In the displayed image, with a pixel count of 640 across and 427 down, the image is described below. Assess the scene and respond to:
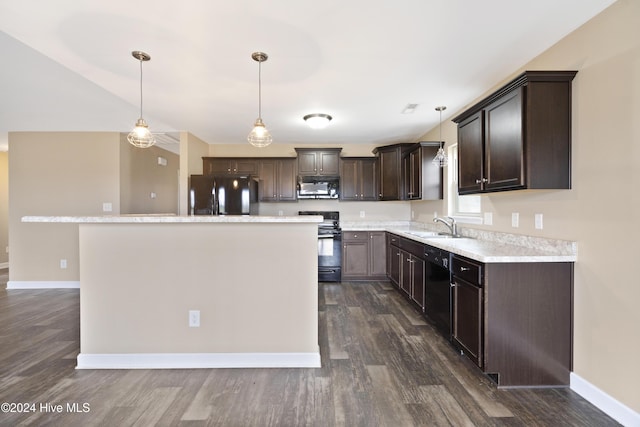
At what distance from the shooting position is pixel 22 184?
443 centimetres

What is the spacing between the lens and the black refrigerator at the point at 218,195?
4305 millimetres

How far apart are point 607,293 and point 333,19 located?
7.80 ft

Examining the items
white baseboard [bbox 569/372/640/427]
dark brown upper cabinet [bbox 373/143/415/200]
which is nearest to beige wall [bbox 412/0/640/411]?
white baseboard [bbox 569/372/640/427]

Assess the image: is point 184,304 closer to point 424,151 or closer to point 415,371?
point 415,371

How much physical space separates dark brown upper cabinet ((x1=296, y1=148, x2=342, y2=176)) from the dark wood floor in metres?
2.96

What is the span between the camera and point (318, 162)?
5.03 meters

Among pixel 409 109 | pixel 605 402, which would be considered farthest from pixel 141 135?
pixel 605 402

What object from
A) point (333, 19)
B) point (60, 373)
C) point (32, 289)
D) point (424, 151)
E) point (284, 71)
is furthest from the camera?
point (32, 289)

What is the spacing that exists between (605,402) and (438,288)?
1257 millimetres

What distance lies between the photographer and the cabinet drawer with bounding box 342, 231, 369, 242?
4762 millimetres

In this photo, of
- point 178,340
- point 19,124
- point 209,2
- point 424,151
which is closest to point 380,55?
point 209,2

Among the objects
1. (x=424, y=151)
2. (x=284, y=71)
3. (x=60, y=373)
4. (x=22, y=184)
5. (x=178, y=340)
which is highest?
(x=284, y=71)

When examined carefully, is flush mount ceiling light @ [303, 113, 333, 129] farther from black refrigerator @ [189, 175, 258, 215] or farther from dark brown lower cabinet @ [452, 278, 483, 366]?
dark brown lower cabinet @ [452, 278, 483, 366]

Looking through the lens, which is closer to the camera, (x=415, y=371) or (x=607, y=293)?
(x=607, y=293)
